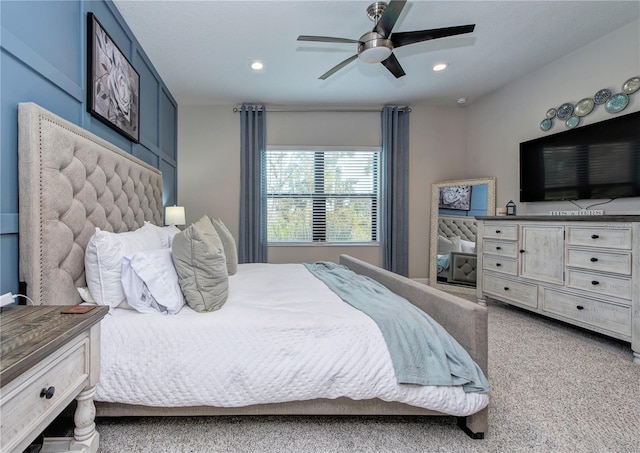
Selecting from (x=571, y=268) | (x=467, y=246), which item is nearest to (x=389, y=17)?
(x=571, y=268)

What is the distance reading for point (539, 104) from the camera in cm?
325

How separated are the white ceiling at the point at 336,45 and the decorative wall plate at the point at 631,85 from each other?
41 cm

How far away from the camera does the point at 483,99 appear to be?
400 cm

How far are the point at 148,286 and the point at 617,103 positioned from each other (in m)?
4.02

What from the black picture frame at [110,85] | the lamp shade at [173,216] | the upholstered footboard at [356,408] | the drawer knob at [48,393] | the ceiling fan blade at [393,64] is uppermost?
the ceiling fan blade at [393,64]

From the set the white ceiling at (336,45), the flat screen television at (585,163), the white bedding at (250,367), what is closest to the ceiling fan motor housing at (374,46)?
the white ceiling at (336,45)

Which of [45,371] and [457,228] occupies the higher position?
[457,228]

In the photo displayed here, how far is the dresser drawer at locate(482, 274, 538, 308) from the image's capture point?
2.80 metres

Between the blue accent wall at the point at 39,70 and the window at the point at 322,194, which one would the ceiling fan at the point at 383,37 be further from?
the window at the point at 322,194

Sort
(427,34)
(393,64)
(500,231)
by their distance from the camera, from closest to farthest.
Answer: (427,34), (393,64), (500,231)

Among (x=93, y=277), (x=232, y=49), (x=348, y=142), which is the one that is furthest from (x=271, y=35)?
(x=93, y=277)

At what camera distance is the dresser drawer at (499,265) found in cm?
301

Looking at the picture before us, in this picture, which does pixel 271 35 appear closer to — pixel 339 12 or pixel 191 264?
pixel 339 12

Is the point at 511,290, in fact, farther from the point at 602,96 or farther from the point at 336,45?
→ the point at 336,45
